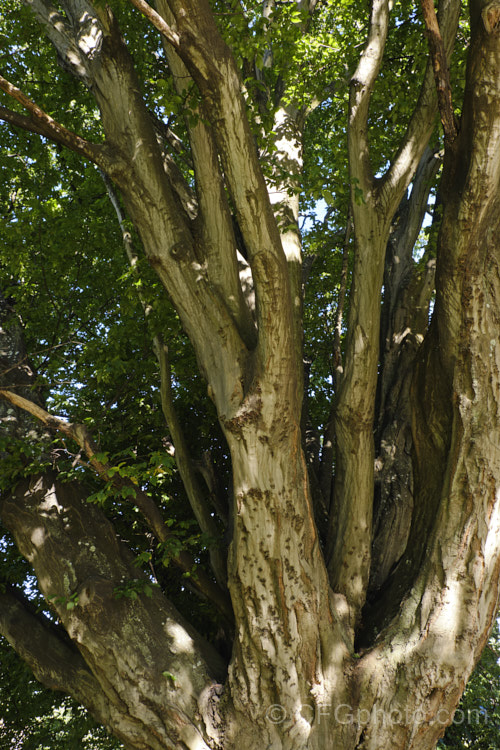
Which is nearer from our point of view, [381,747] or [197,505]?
[381,747]

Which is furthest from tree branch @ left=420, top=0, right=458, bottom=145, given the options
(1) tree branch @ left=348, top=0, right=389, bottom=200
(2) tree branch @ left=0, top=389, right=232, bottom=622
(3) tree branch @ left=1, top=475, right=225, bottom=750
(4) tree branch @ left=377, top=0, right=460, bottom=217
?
(3) tree branch @ left=1, top=475, right=225, bottom=750

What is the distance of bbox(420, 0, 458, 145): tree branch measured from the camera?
3.36 metres

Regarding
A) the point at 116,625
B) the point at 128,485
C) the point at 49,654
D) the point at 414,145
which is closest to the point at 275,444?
the point at 128,485

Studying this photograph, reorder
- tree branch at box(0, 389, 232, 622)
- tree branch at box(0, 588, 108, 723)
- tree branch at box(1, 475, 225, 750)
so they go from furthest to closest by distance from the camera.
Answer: tree branch at box(0, 588, 108, 723), tree branch at box(0, 389, 232, 622), tree branch at box(1, 475, 225, 750)

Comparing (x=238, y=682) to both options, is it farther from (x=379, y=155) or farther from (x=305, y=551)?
(x=379, y=155)

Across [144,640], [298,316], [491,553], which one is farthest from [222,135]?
[144,640]

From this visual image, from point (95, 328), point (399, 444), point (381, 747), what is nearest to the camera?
point (381, 747)

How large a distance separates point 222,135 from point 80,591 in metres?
3.16

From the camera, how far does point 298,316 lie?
4.52 metres

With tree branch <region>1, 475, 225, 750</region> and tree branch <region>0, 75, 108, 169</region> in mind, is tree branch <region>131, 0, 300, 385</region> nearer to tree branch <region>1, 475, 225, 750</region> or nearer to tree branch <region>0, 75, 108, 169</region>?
tree branch <region>0, 75, 108, 169</region>

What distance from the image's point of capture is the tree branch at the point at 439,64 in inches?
132

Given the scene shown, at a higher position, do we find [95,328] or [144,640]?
[95,328]

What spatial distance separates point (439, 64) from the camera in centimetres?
350

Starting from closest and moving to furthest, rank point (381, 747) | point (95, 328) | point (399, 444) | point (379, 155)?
point (381, 747) → point (399, 444) → point (379, 155) → point (95, 328)
